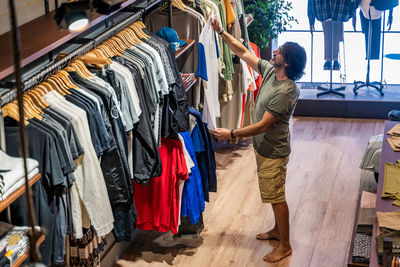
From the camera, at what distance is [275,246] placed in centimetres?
472

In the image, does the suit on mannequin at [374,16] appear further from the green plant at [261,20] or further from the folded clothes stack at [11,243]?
the folded clothes stack at [11,243]

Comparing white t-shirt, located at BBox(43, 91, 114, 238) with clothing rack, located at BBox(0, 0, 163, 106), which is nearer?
clothing rack, located at BBox(0, 0, 163, 106)

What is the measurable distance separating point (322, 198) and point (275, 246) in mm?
994

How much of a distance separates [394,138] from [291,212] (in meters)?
1.08

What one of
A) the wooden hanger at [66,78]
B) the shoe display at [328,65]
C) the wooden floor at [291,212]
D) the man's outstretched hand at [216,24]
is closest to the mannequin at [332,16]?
the shoe display at [328,65]

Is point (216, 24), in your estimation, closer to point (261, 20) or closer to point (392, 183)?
point (392, 183)

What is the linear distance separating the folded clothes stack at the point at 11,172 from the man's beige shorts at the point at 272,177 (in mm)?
2143

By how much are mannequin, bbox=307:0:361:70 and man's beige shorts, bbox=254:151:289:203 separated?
3.56m

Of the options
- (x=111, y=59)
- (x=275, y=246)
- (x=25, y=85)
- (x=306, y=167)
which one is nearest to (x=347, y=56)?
(x=306, y=167)

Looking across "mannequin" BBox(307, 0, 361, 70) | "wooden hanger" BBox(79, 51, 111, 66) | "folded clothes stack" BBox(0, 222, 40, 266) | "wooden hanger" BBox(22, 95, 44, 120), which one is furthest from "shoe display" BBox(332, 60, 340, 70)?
"folded clothes stack" BBox(0, 222, 40, 266)

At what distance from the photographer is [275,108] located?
165 inches

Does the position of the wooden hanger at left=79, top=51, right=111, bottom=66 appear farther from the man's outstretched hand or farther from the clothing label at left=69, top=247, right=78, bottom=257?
the man's outstretched hand

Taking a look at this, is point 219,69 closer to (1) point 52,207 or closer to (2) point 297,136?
(2) point 297,136

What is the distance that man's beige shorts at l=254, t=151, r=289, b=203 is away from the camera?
442 cm
